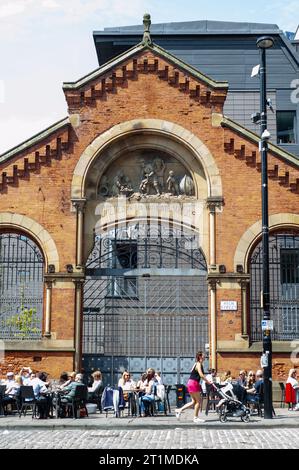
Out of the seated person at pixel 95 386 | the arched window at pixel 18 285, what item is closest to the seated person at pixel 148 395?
the seated person at pixel 95 386

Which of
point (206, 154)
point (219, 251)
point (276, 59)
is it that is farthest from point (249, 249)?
point (276, 59)

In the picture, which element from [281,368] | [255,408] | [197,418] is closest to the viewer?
[197,418]

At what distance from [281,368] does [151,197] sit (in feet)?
21.4

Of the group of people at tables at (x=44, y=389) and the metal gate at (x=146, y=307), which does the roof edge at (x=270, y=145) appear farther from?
the group of people at tables at (x=44, y=389)

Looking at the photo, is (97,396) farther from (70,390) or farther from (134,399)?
(70,390)

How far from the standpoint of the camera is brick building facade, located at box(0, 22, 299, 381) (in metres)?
21.9

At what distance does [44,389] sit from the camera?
18406 millimetres

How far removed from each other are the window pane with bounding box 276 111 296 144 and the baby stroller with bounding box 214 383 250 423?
25225mm

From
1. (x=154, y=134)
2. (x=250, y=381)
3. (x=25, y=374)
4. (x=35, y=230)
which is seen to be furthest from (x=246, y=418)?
(x=154, y=134)

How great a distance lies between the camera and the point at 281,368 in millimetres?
21703

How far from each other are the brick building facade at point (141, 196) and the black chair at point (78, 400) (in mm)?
3219

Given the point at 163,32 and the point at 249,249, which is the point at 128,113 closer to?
the point at 249,249

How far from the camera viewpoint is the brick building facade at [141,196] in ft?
72.0

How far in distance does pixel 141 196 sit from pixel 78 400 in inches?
293
